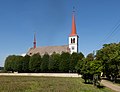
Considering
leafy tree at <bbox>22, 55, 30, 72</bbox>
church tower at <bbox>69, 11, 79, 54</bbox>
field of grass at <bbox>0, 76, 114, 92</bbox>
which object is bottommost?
field of grass at <bbox>0, 76, 114, 92</bbox>

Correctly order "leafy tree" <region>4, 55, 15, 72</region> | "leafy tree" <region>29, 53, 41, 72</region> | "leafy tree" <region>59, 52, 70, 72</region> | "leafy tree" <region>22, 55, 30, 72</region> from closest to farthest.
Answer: "leafy tree" <region>59, 52, 70, 72</region>, "leafy tree" <region>29, 53, 41, 72</region>, "leafy tree" <region>22, 55, 30, 72</region>, "leafy tree" <region>4, 55, 15, 72</region>

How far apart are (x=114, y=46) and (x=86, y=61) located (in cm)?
1500

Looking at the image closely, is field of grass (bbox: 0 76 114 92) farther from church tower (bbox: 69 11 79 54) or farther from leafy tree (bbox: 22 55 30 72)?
church tower (bbox: 69 11 79 54)

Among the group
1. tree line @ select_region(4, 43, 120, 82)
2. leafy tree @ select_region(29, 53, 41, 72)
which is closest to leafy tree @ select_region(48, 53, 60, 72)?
tree line @ select_region(4, 43, 120, 82)

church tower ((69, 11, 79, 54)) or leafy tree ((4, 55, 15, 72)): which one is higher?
church tower ((69, 11, 79, 54))

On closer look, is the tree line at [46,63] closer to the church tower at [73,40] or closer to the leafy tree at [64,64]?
the leafy tree at [64,64]

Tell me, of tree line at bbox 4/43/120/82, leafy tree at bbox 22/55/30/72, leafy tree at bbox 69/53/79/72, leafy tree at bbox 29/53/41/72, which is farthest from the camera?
leafy tree at bbox 22/55/30/72

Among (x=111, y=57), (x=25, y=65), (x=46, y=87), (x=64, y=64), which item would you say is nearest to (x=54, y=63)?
(x=64, y=64)

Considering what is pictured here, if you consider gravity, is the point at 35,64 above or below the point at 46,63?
below

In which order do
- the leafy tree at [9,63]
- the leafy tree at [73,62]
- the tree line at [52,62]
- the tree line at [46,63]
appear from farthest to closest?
1. the leafy tree at [9,63]
2. the tree line at [46,63]
3. the leafy tree at [73,62]
4. the tree line at [52,62]

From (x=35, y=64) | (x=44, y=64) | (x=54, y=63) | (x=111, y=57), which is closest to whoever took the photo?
(x=111, y=57)

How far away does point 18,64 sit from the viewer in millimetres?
119188

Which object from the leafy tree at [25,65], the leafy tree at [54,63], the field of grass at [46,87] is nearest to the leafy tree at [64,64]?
the leafy tree at [54,63]

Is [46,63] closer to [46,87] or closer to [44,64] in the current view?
[44,64]
